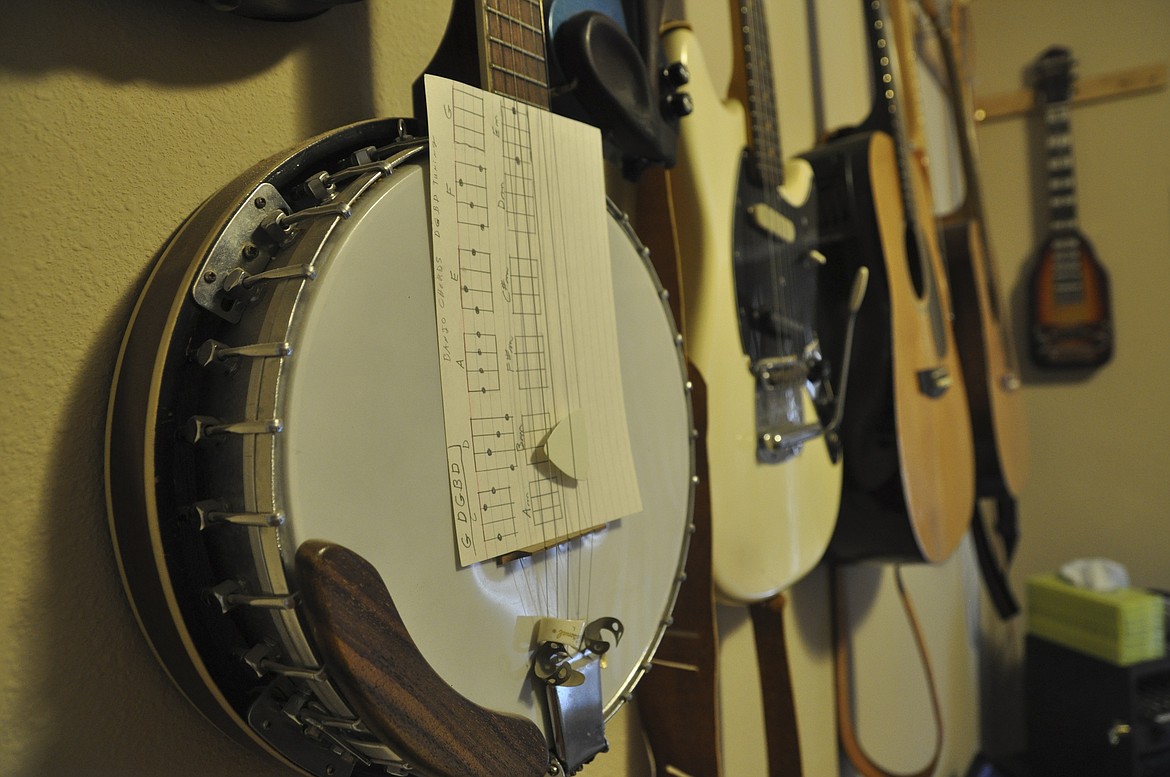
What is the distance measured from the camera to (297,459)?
29cm

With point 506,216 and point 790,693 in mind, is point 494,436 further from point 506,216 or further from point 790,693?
point 790,693

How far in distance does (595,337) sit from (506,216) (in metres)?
0.09

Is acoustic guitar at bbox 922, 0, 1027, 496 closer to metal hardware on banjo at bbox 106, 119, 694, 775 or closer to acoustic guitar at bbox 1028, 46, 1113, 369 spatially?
acoustic guitar at bbox 1028, 46, 1113, 369

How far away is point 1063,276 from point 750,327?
85.8 inches

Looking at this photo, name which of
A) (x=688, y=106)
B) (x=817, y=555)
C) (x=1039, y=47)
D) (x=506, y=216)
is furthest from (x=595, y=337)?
(x=1039, y=47)

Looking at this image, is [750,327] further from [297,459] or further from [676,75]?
[297,459]

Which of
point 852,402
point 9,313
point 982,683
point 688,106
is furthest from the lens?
point 982,683

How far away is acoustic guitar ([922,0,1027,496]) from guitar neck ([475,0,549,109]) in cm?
111

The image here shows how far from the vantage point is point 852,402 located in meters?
0.85

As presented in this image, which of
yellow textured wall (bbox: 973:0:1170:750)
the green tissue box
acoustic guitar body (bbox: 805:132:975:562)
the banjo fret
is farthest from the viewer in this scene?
yellow textured wall (bbox: 973:0:1170:750)

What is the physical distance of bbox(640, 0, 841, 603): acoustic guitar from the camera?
0.62 m

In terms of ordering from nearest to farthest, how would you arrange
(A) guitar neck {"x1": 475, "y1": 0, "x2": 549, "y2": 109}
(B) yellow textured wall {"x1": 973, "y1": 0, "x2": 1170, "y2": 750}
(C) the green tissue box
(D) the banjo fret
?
(D) the banjo fret
(A) guitar neck {"x1": 475, "y1": 0, "x2": 549, "y2": 109}
(C) the green tissue box
(B) yellow textured wall {"x1": 973, "y1": 0, "x2": 1170, "y2": 750}

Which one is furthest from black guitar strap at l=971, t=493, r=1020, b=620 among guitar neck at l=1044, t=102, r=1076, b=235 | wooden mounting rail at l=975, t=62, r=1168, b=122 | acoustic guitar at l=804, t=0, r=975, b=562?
wooden mounting rail at l=975, t=62, r=1168, b=122

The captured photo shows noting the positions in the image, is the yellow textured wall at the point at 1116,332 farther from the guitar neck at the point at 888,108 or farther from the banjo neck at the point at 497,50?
the banjo neck at the point at 497,50
